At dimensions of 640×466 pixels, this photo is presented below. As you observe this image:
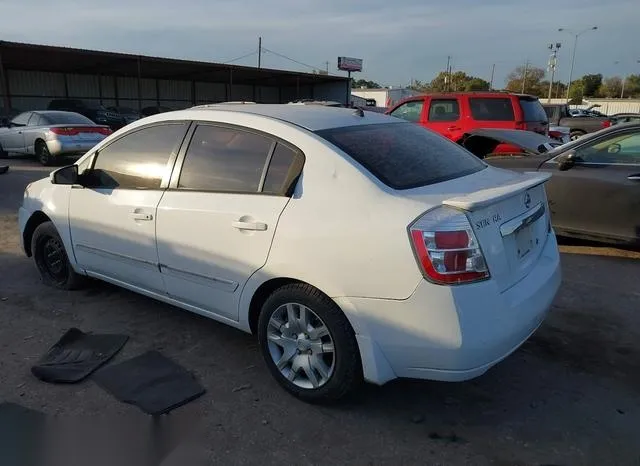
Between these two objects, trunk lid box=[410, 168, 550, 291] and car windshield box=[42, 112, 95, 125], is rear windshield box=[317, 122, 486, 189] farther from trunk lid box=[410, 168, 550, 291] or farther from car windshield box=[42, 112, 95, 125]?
car windshield box=[42, 112, 95, 125]

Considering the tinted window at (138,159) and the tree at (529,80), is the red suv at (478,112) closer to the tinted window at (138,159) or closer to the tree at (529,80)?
the tinted window at (138,159)

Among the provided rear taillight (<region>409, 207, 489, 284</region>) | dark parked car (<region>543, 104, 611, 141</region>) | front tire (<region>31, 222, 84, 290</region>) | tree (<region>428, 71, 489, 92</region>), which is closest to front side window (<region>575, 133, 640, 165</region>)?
rear taillight (<region>409, 207, 489, 284</region>)

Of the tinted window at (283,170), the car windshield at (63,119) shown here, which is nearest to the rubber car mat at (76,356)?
the tinted window at (283,170)

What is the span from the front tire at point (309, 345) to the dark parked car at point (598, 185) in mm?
4089

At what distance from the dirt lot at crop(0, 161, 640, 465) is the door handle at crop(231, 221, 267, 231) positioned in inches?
37.6

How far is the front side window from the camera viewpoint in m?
5.80

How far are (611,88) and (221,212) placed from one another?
3969 inches

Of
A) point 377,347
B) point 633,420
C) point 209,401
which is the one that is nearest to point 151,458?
point 209,401

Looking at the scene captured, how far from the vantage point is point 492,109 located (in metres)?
10.6

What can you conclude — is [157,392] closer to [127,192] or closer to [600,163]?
→ [127,192]

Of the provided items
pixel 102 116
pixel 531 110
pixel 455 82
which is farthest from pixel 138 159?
pixel 455 82

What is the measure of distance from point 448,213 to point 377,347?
753 millimetres

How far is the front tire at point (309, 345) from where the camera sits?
9.23 feet

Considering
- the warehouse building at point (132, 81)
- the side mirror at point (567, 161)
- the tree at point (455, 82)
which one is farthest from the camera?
the tree at point (455, 82)
